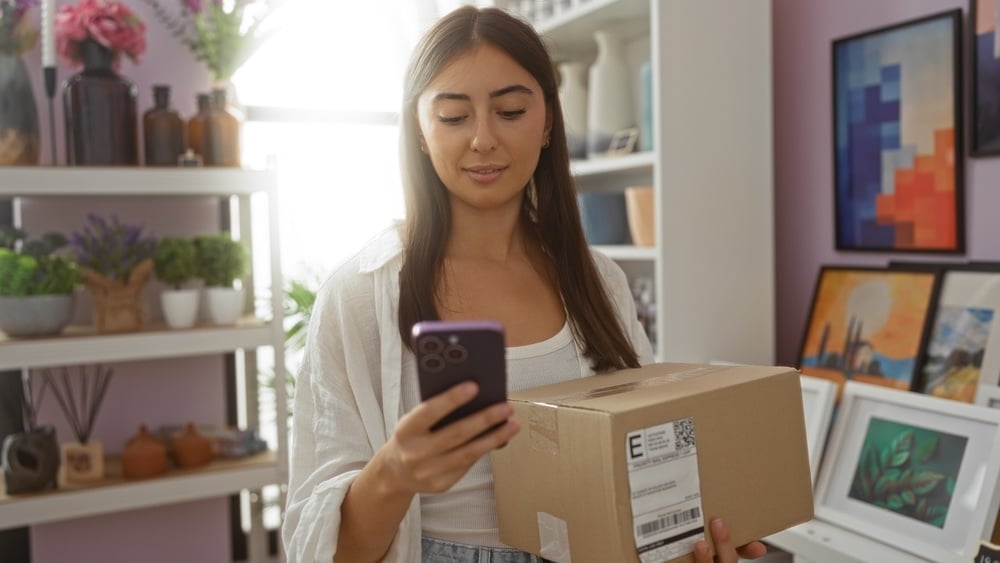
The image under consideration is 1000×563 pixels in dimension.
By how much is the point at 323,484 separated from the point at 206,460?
1408mm

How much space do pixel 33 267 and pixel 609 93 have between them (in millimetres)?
1512

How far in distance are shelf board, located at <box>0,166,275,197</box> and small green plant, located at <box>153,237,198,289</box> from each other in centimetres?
14

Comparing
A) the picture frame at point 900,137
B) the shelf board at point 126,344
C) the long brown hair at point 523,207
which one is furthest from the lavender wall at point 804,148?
the shelf board at point 126,344

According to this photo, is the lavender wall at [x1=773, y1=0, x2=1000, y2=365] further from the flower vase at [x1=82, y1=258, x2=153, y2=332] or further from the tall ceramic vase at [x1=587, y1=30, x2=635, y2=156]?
the flower vase at [x1=82, y1=258, x2=153, y2=332]

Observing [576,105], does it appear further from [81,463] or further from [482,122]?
[81,463]

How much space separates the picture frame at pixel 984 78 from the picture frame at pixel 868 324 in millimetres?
276

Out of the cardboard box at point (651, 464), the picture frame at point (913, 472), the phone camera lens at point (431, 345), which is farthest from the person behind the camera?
the picture frame at point (913, 472)

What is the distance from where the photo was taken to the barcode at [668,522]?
85 centimetres

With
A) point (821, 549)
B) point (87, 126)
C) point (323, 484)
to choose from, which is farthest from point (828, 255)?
point (87, 126)

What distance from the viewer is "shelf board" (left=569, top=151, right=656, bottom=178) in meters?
2.00

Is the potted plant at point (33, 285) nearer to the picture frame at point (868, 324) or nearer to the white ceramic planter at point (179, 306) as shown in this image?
the white ceramic planter at point (179, 306)

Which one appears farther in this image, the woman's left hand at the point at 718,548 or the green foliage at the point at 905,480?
the green foliage at the point at 905,480

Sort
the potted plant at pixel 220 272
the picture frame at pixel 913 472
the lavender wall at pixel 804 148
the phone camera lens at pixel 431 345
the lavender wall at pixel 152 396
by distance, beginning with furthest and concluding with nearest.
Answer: the lavender wall at pixel 152 396 → the potted plant at pixel 220 272 → the lavender wall at pixel 804 148 → the picture frame at pixel 913 472 → the phone camera lens at pixel 431 345

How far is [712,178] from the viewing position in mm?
1988
